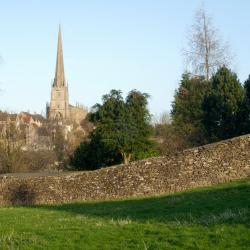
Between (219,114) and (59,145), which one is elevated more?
(59,145)

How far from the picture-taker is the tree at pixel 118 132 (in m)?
35.0

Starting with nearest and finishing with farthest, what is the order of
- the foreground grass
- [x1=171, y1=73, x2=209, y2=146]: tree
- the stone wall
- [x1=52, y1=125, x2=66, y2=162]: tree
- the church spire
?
the foreground grass → the stone wall → [x1=171, y1=73, x2=209, y2=146]: tree → [x1=52, y1=125, x2=66, y2=162]: tree → the church spire

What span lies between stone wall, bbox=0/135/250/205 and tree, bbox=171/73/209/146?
541 inches

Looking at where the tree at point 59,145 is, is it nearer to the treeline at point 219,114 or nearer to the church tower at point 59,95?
the treeline at point 219,114

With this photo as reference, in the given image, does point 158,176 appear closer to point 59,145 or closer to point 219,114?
point 219,114

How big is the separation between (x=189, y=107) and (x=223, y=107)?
25.9ft

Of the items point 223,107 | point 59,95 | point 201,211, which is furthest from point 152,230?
point 59,95

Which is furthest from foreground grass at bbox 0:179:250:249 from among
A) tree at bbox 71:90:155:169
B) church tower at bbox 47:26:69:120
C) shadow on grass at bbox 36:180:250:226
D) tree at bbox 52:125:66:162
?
church tower at bbox 47:26:69:120

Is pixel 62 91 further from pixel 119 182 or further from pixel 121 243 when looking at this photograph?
pixel 121 243

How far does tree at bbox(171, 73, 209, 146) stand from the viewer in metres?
36.7

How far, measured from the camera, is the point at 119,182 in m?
22.2

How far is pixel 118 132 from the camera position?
34.8 m

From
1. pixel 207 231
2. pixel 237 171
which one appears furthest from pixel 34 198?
pixel 207 231

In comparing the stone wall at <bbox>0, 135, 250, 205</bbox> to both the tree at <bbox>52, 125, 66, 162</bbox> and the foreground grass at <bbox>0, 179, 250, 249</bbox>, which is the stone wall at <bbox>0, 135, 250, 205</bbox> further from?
the tree at <bbox>52, 125, 66, 162</bbox>
